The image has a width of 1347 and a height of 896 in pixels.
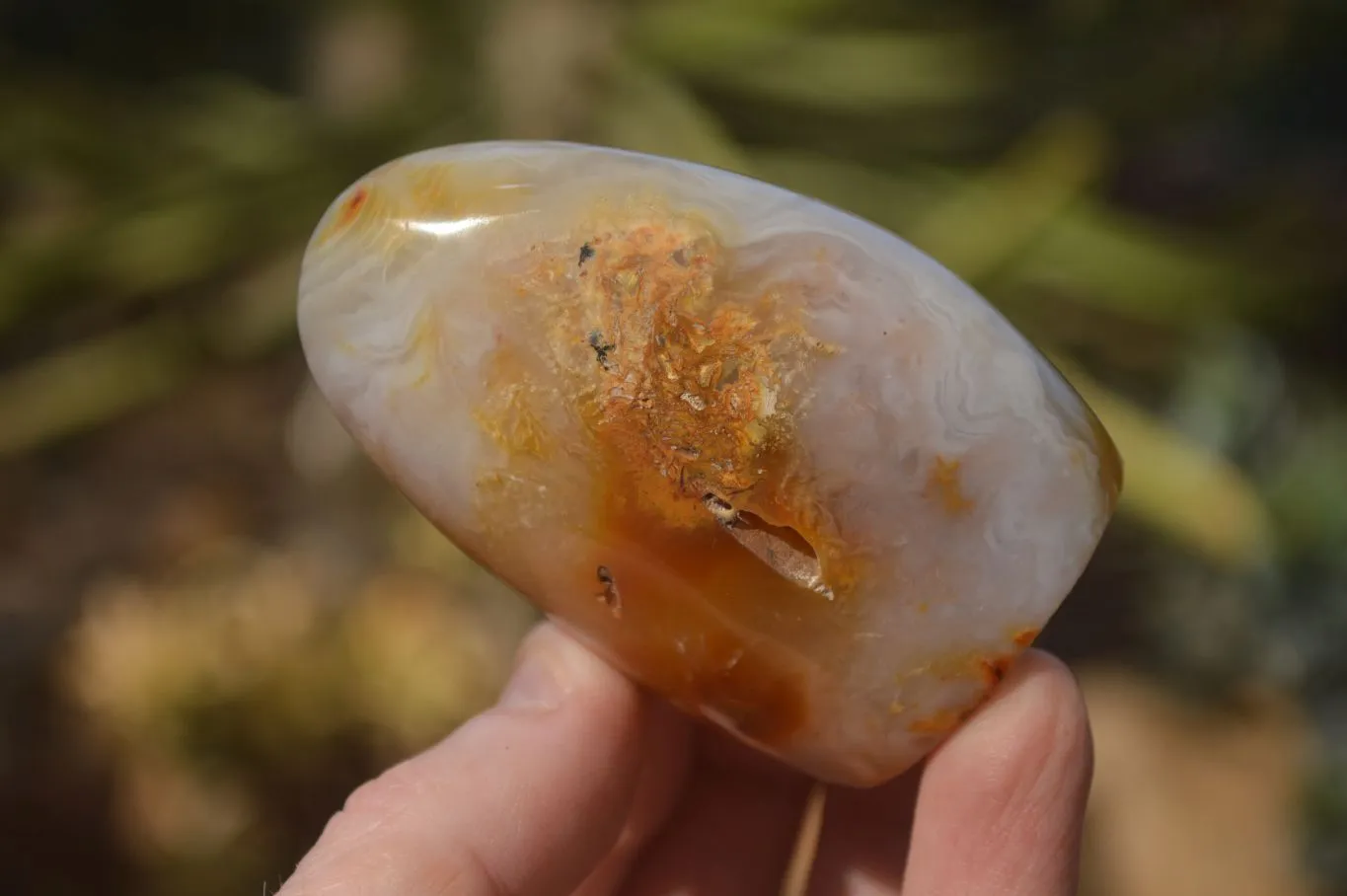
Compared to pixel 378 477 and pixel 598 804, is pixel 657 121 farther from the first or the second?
pixel 598 804

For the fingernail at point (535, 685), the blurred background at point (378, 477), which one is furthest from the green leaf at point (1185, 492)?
the fingernail at point (535, 685)

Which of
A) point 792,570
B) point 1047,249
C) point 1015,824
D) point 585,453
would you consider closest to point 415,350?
point 585,453

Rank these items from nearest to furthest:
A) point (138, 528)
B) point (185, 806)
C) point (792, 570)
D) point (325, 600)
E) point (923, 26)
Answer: point (792, 570) → point (185, 806) → point (325, 600) → point (138, 528) → point (923, 26)

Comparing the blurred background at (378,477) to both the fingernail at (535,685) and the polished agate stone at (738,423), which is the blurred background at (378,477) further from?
the polished agate stone at (738,423)

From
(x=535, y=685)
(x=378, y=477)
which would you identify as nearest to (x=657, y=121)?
(x=378, y=477)

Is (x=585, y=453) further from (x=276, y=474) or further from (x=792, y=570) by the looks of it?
(x=276, y=474)
